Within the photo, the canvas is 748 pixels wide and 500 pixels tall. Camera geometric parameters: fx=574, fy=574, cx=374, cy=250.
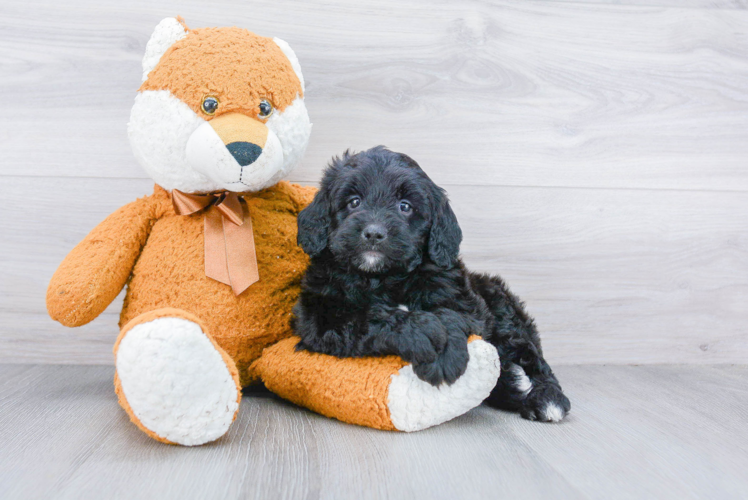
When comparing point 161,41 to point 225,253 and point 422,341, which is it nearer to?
point 225,253

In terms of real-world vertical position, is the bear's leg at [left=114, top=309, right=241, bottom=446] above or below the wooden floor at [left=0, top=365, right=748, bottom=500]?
above

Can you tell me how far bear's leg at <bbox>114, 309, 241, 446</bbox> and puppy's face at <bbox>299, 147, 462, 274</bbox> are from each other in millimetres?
341

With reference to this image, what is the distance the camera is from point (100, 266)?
51.7 inches

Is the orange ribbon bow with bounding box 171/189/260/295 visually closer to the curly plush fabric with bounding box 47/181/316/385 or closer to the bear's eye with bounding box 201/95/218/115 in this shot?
the curly plush fabric with bounding box 47/181/316/385

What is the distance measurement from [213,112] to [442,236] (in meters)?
0.58

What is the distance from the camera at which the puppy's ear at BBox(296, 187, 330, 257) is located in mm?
1280

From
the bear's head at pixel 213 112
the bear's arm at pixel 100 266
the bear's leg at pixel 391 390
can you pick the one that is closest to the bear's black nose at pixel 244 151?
the bear's head at pixel 213 112

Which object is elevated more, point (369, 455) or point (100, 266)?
point (100, 266)

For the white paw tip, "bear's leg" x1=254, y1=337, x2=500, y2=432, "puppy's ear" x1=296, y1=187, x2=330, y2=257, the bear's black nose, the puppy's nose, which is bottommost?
the white paw tip

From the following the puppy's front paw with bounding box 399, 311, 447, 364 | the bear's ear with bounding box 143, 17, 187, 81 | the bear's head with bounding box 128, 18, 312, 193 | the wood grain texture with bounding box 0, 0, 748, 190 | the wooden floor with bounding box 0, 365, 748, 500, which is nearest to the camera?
the wooden floor with bounding box 0, 365, 748, 500

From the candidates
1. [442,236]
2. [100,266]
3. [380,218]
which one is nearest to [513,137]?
[442,236]

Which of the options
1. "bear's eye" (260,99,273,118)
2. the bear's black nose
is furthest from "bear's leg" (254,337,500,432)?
→ "bear's eye" (260,99,273,118)

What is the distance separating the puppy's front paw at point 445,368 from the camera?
1146 millimetres

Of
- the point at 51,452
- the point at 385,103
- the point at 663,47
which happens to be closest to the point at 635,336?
the point at 663,47
